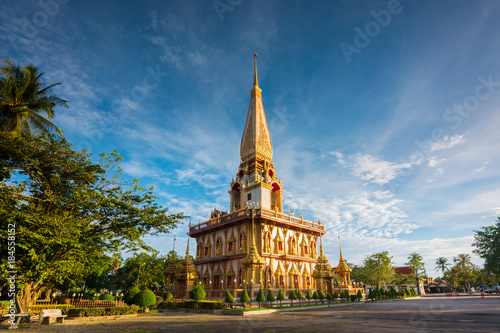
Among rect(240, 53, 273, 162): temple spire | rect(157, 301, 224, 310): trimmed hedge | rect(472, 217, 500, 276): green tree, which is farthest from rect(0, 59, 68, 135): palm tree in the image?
rect(472, 217, 500, 276): green tree

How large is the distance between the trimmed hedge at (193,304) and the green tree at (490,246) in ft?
148

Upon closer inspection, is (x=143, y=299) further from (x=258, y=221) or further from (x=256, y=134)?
(x=256, y=134)

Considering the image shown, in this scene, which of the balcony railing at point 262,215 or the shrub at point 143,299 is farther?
the balcony railing at point 262,215

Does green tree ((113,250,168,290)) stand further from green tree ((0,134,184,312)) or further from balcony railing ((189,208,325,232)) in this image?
green tree ((0,134,184,312))

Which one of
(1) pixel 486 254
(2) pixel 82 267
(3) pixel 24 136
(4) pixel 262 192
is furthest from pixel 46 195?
(1) pixel 486 254

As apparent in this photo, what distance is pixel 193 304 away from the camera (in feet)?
83.9

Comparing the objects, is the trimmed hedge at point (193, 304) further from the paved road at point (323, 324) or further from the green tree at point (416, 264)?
the green tree at point (416, 264)

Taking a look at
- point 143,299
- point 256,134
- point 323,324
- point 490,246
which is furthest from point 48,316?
point 490,246

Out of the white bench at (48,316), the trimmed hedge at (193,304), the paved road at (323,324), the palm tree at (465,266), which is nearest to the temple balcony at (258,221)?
the trimmed hedge at (193,304)

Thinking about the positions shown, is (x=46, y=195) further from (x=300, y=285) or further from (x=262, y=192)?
(x=300, y=285)

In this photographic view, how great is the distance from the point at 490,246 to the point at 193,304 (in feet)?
163

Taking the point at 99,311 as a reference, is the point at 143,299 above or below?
→ above

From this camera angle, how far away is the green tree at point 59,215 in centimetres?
1473

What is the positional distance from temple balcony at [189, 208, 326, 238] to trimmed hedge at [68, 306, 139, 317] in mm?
16241
